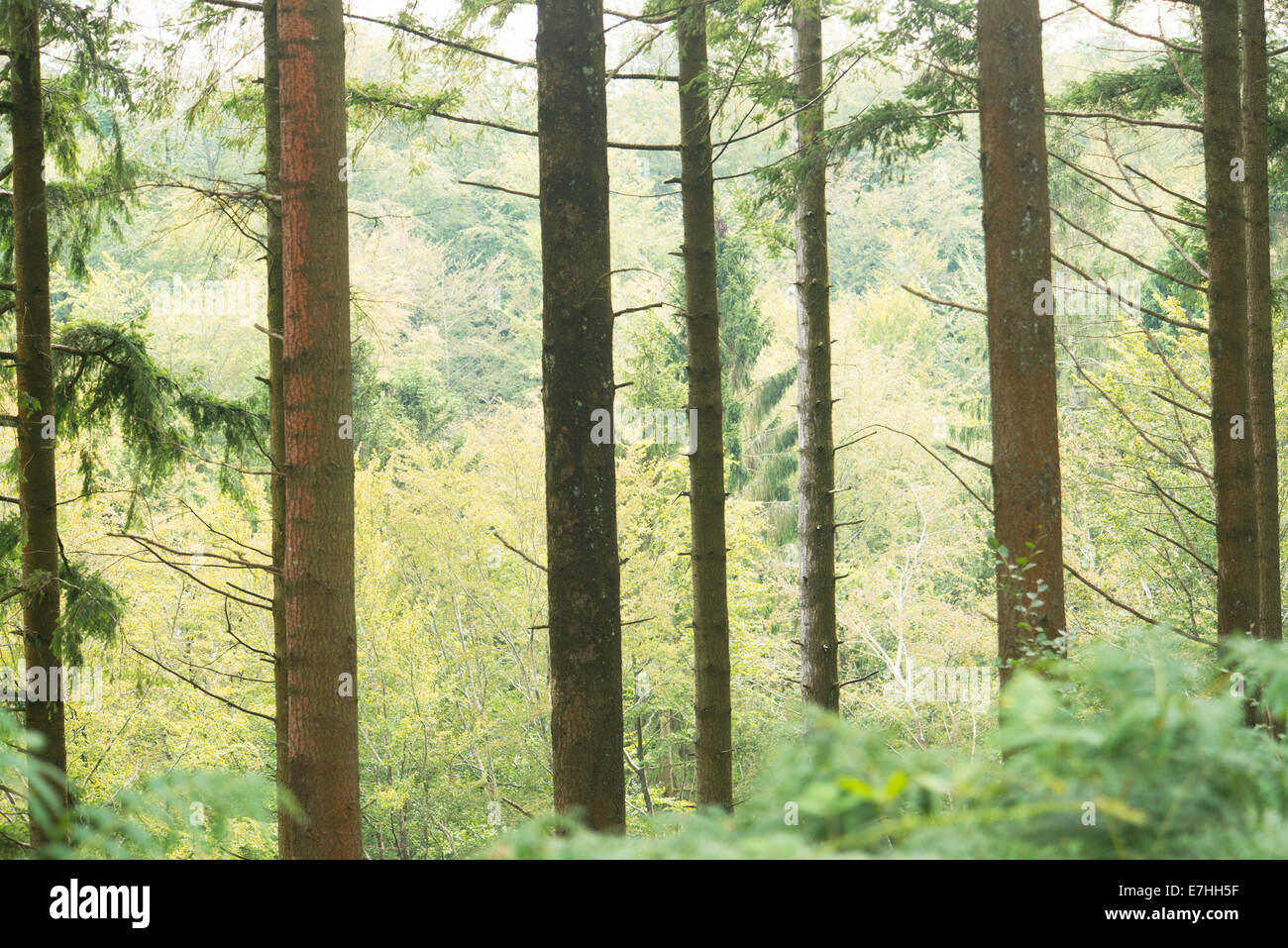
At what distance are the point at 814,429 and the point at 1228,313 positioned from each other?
295cm

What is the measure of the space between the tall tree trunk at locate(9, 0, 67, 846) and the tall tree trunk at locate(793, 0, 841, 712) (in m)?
4.98

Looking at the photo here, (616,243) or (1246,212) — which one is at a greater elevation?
(616,243)

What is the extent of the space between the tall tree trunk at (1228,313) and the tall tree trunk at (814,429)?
2593 millimetres

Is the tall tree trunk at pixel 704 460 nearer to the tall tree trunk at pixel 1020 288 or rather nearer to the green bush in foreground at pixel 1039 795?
the tall tree trunk at pixel 1020 288

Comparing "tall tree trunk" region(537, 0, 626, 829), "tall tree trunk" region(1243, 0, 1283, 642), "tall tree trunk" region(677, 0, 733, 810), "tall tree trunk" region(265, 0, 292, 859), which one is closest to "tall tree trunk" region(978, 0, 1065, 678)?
"tall tree trunk" region(537, 0, 626, 829)

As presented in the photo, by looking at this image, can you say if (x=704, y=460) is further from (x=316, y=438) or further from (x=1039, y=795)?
(x=1039, y=795)

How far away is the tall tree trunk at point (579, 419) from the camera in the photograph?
169 inches

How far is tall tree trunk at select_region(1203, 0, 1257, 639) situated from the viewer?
19.0ft

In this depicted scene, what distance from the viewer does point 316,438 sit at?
14.5 ft

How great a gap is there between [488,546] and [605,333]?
53.6 ft

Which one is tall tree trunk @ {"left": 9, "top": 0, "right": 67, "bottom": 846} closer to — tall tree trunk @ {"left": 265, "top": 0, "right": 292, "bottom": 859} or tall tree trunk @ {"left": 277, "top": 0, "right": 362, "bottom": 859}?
tall tree trunk @ {"left": 265, "top": 0, "right": 292, "bottom": 859}

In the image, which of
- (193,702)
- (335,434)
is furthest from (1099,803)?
(193,702)

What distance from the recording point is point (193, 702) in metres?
17.3

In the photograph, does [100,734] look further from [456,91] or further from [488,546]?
[456,91]
